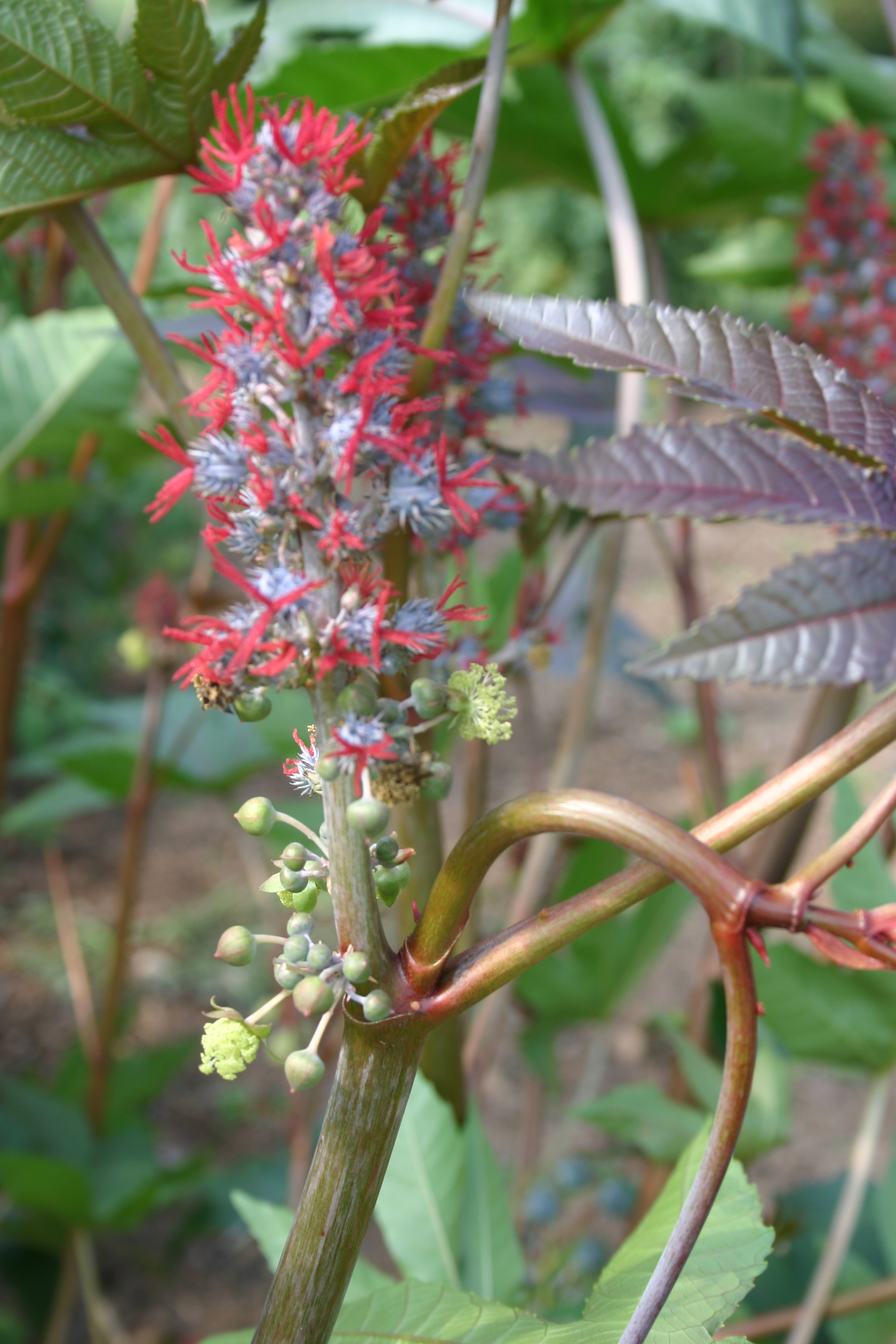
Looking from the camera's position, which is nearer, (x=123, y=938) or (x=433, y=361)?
(x=433, y=361)

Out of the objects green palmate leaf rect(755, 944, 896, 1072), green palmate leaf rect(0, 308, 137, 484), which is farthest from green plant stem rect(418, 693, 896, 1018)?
green palmate leaf rect(0, 308, 137, 484)

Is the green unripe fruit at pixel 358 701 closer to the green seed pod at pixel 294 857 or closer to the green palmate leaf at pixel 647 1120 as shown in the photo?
the green seed pod at pixel 294 857

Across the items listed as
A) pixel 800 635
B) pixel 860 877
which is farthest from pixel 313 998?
pixel 860 877

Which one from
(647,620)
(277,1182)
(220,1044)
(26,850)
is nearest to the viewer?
(220,1044)

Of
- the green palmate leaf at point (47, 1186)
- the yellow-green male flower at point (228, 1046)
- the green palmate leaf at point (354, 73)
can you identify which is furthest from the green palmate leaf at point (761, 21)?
the green palmate leaf at point (47, 1186)

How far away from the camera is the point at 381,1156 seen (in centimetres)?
30

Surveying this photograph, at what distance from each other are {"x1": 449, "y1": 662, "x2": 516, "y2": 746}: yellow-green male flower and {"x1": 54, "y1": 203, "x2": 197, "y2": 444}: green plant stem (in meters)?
0.18

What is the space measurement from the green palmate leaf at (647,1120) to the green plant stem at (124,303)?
0.58 metres

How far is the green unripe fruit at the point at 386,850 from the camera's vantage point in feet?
0.95

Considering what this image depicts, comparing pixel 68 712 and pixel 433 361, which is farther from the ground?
pixel 433 361

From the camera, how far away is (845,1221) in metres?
0.64

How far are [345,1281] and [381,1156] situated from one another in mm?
42

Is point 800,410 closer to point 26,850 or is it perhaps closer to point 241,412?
point 241,412

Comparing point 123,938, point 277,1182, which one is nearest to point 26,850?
point 277,1182
